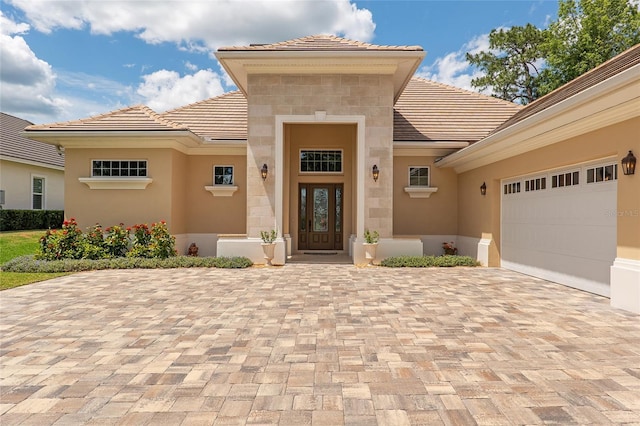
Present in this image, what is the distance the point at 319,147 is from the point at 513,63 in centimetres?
2078

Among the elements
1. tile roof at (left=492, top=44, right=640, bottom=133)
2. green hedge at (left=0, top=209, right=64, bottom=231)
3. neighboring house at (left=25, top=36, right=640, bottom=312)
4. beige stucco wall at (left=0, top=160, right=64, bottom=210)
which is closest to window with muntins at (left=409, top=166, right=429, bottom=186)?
neighboring house at (left=25, top=36, right=640, bottom=312)

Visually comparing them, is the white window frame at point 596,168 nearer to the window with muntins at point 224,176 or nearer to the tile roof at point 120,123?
the window with muntins at point 224,176

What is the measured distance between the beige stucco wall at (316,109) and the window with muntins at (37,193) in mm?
13706

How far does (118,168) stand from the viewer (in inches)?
469

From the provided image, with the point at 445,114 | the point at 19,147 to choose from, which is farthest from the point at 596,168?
the point at 19,147

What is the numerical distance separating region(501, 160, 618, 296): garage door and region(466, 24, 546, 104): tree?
67.2 feet

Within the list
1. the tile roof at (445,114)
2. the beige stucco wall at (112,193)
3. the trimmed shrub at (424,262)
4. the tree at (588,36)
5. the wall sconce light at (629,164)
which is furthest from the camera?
the tree at (588,36)

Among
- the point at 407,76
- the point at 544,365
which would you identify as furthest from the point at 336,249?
the point at 544,365

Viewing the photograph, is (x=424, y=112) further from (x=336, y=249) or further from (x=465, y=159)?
(x=336, y=249)

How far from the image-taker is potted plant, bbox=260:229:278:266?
1050cm

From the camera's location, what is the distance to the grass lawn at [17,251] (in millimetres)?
8109

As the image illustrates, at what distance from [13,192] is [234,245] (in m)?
12.9

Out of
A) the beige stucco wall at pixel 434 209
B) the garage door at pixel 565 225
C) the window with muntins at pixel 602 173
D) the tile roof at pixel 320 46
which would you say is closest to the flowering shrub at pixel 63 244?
the tile roof at pixel 320 46

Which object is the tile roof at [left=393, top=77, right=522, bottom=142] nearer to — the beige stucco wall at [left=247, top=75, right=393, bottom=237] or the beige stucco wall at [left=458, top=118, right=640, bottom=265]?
the beige stucco wall at [left=458, top=118, right=640, bottom=265]
